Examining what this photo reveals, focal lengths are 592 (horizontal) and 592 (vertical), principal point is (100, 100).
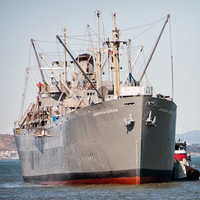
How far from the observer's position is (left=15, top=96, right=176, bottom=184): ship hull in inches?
2190

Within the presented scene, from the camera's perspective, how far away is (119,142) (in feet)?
185

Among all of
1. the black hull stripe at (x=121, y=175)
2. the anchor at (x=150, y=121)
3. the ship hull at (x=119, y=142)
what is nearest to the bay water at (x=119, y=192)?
the black hull stripe at (x=121, y=175)

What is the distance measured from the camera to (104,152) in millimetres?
57594

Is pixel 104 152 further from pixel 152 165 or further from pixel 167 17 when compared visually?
pixel 167 17

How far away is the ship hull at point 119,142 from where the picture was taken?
5562 cm

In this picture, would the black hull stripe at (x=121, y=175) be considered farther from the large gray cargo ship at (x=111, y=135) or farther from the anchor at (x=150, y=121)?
the anchor at (x=150, y=121)

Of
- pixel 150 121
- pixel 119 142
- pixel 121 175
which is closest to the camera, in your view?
pixel 150 121

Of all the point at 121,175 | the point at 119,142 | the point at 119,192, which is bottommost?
the point at 119,192

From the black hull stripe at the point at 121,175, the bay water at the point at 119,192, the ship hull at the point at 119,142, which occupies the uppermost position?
the ship hull at the point at 119,142

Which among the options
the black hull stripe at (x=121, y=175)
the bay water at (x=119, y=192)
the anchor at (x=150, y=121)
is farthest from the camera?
the black hull stripe at (x=121, y=175)

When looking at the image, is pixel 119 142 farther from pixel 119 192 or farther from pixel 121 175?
pixel 119 192

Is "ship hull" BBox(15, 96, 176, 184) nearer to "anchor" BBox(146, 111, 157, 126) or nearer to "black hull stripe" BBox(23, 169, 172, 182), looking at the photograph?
"black hull stripe" BBox(23, 169, 172, 182)

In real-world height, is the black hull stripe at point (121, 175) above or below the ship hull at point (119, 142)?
below

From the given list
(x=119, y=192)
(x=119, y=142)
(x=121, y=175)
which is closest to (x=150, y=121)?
(x=119, y=142)
